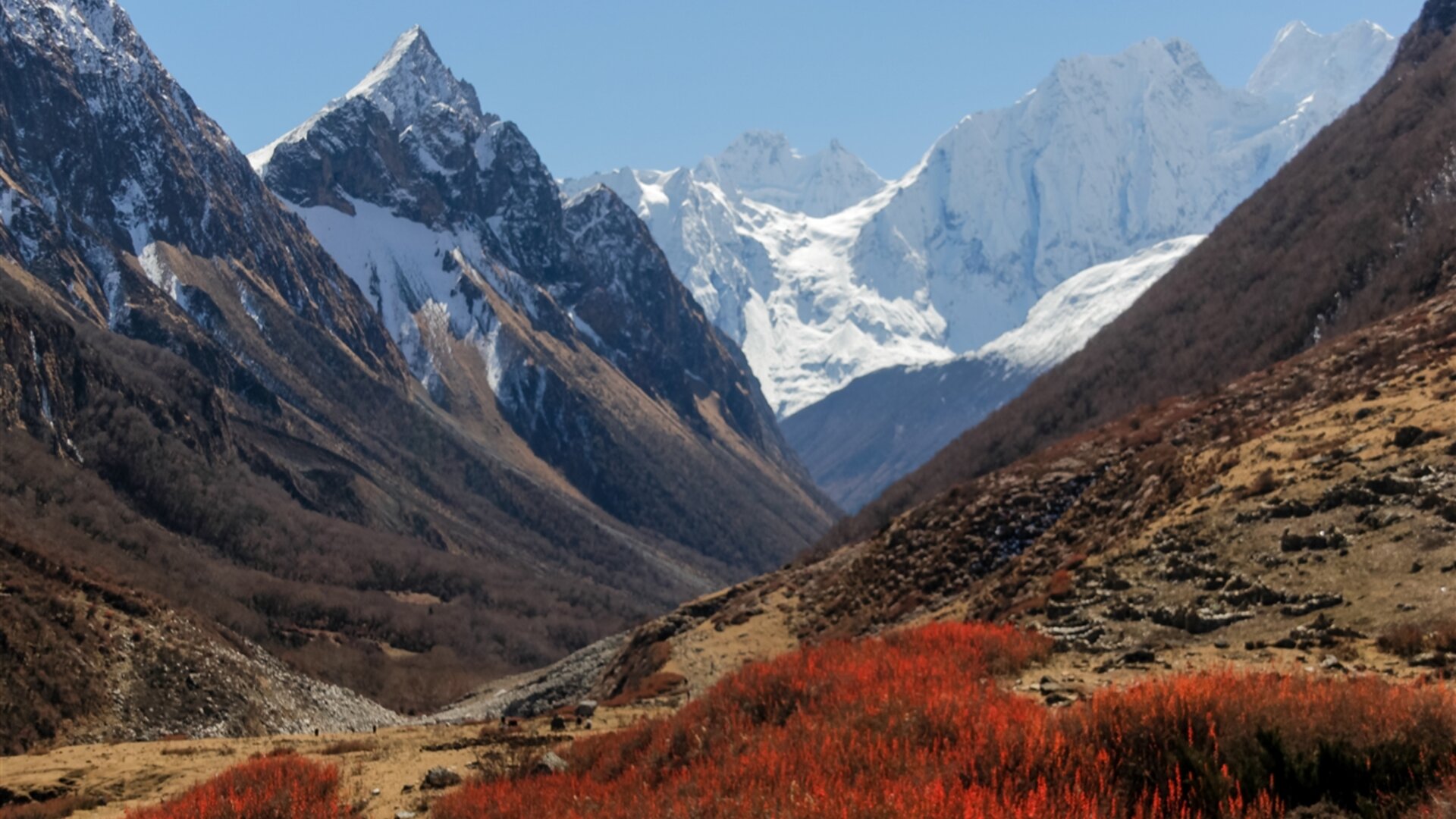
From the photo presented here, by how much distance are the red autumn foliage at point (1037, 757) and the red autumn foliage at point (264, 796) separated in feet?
6.98

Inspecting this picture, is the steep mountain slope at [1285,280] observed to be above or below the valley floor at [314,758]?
above

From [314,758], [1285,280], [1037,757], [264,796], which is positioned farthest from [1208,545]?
[1285,280]

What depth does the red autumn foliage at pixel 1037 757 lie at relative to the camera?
33.8 ft

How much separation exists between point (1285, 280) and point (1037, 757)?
86.4 metres

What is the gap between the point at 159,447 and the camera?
577ft

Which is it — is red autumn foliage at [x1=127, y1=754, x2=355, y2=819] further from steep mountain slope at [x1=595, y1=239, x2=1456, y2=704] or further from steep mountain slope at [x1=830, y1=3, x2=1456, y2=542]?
steep mountain slope at [x1=830, y1=3, x2=1456, y2=542]

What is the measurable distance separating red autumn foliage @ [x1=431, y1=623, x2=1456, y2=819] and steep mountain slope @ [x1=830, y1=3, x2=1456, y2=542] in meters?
55.1

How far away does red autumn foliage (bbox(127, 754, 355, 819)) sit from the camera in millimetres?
15539

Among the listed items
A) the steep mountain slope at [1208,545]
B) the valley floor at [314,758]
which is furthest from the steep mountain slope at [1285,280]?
the valley floor at [314,758]

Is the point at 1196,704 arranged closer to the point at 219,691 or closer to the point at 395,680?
the point at 219,691

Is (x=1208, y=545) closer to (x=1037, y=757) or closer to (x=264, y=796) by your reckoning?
(x=1037, y=757)

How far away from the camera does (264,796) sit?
52.9ft

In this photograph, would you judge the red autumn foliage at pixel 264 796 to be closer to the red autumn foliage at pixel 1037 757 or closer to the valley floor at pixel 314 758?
the valley floor at pixel 314 758

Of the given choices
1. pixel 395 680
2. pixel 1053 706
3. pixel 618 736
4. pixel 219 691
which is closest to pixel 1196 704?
pixel 1053 706
